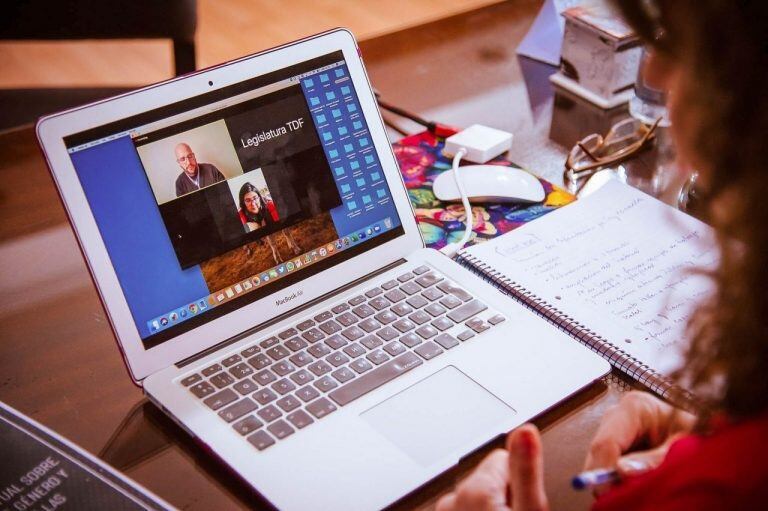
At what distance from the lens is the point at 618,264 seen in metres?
0.90

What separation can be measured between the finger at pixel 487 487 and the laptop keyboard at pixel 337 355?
0.14 meters

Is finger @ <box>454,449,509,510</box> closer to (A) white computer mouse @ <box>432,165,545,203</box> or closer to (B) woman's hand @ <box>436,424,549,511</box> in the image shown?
(B) woman's hand @ <box>436,424,549,511</box>

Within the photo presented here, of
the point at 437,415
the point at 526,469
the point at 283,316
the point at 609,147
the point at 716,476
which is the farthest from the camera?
the point at 609,147

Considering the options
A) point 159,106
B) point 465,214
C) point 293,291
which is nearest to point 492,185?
point 465,214

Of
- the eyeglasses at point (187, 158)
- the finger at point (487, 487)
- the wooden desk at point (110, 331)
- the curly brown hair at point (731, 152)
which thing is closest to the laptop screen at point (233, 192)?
the eyeglasses at point (187, 158)

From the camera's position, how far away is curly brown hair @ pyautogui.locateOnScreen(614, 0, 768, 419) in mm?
460

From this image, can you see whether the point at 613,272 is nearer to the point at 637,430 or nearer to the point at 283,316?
the point at 637,430

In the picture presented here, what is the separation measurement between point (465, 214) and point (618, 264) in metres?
0.22

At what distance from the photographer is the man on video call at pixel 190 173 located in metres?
0.77

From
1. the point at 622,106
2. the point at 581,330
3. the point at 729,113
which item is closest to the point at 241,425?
the point at 581,330

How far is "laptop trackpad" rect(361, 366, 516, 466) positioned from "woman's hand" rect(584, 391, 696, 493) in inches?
3.4

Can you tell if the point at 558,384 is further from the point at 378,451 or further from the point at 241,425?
the point at 241,425

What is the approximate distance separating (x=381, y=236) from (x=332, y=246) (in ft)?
0.21

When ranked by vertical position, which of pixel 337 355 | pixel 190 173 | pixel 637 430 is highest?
pixel 190 173
